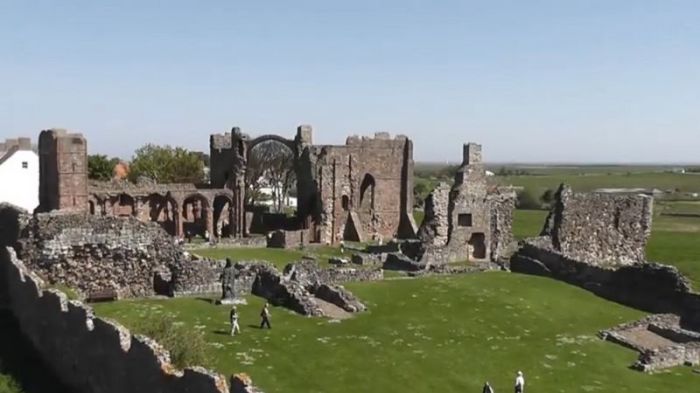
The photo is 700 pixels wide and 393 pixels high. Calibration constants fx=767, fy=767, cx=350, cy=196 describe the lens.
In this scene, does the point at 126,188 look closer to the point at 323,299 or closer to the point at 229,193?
the point at 229,193

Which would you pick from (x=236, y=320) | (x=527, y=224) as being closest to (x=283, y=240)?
(x=236, y=320)

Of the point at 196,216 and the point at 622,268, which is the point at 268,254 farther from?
the point at 196,216

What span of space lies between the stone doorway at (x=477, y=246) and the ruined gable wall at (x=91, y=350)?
28518 millimetres

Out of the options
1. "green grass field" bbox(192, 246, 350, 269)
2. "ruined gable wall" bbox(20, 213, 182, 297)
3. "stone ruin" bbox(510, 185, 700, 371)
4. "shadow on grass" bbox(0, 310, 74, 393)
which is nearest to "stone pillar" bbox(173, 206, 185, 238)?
"green grass field" bbox(192, 246, 350, 269)

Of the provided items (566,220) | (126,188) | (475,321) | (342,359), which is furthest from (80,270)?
(126,188)

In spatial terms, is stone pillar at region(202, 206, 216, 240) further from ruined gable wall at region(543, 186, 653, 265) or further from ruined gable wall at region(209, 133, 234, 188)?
ruined gable wall at region(543, 186, 653, 265)

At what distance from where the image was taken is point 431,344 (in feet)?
81.8

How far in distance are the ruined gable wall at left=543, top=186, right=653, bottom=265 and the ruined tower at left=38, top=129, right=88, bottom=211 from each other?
33790mm

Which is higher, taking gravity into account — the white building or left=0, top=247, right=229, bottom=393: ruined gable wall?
the white building

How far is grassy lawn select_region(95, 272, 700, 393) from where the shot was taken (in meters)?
21.3

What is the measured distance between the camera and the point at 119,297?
95.3 feet

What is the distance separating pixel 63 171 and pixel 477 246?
30176mm

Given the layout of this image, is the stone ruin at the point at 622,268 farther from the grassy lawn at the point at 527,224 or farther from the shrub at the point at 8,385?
the grassy lawn at the point at 527,224

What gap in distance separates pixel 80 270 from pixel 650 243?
6586cm
